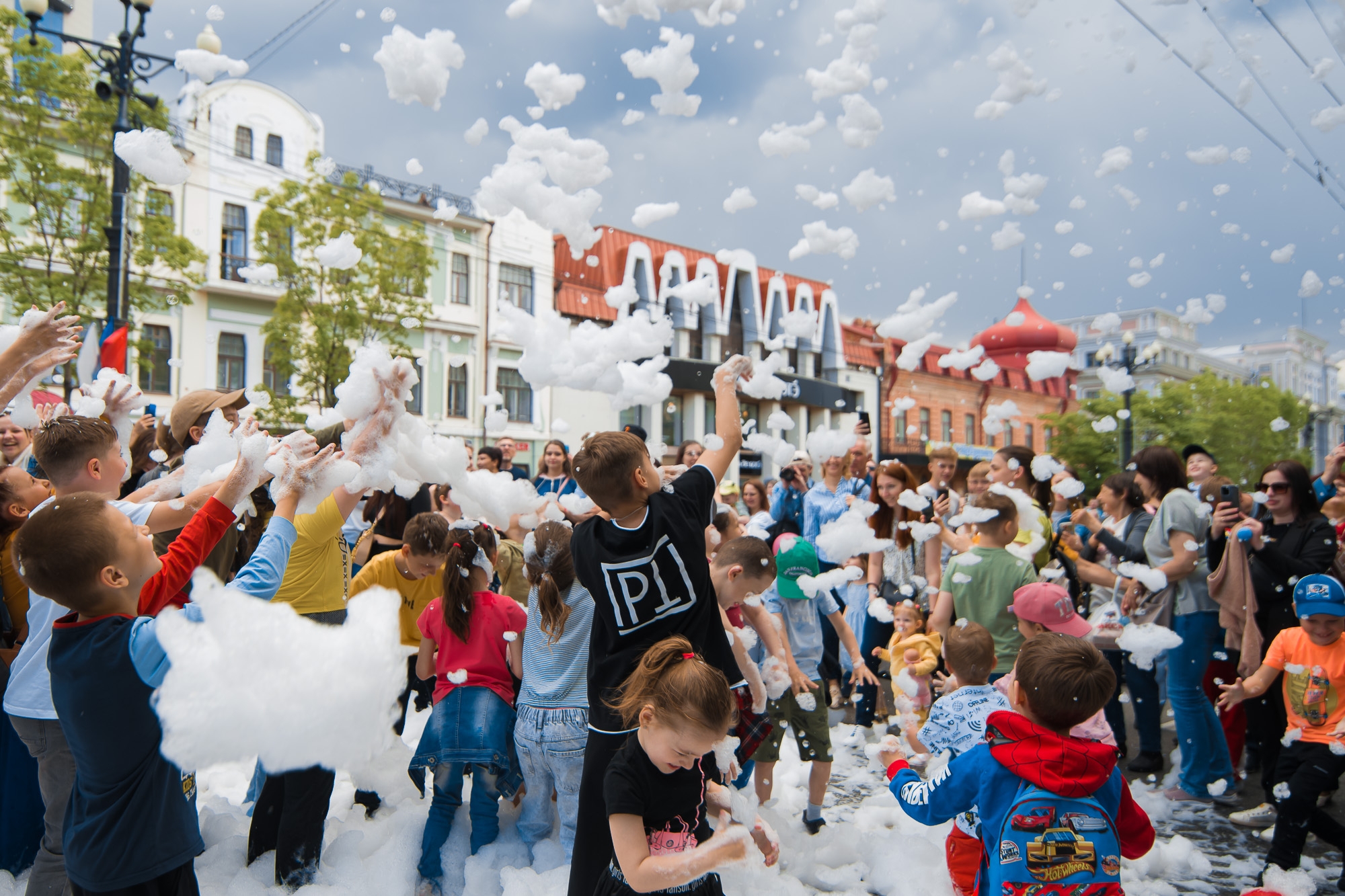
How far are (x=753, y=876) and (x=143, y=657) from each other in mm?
2410

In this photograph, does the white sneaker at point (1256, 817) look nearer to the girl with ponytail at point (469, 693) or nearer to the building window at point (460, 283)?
the girl with ponytail at point (469, 693)

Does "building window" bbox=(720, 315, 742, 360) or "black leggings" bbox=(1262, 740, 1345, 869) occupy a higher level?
"building window" bbox=(720, 315, 742, 360)

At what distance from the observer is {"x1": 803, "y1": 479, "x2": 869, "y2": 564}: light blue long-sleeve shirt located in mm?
6363

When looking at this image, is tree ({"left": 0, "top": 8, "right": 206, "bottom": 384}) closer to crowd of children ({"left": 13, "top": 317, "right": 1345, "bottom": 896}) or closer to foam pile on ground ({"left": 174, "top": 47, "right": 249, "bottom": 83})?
foam pile on ground ({"left": 174, "top": 47, "right": 249, "bottom": 83})

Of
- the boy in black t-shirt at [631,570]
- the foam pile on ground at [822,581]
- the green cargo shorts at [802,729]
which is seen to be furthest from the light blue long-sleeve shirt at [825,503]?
the boy in black t-shirt at [631,570]

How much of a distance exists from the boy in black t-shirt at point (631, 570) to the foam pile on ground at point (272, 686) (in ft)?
3.06

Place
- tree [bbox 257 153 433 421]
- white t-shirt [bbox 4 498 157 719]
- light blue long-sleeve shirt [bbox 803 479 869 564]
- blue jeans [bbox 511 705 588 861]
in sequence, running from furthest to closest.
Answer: tree [bbox 257 153 433 421]
light blue long-sleeve shirt [bbox 803 479 869 564]
blue jeans [bbox 511 705 588 861]
white t-shirt [bbox 4 498 157 719]

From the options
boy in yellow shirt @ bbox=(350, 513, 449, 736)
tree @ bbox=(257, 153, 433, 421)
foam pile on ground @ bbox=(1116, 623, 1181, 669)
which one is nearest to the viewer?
boy in yellow shirt @ bbox=(350, 513, 449, 736)

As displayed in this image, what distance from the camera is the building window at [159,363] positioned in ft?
63.3

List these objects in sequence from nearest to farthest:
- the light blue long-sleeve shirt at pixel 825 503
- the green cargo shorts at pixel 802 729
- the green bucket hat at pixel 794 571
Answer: the green cargo shorts at pixel 802 729, the green bucket hat at pixel 794 571, the light blue long-sleeve shirt at pixel 825 503

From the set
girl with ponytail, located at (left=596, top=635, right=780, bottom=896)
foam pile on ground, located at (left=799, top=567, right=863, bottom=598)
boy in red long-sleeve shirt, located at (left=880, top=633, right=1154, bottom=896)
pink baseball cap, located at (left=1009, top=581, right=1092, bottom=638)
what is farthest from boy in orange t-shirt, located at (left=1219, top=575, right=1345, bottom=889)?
girl with ponytail, located at (left=596, top=635, right=780, bottom=896)

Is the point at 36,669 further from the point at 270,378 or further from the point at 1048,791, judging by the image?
the point at 270,378

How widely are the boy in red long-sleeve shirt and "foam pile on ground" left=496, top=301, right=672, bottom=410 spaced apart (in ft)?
7.25

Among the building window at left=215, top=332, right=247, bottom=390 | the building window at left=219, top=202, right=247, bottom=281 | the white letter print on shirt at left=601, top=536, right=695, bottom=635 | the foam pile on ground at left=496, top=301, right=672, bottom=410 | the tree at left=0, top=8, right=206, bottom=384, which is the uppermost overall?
the building window at left=219, top=202, right=247, bottom=281
